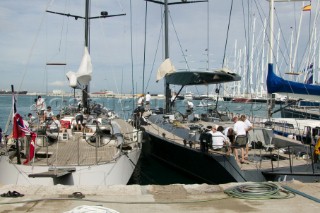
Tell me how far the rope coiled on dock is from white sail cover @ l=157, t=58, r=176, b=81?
14.3 metres

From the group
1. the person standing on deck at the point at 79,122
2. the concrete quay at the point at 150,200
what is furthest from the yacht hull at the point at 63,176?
the person standing on deck at the point at 79,122

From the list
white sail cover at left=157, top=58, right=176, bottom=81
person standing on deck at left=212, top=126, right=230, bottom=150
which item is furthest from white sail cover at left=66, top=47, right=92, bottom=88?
person standing on deck at left=212, top=126, right=230, bottom=150

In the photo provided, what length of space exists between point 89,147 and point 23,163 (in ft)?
11.0

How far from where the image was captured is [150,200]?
7559 mm

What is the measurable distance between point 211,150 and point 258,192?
5.91 metres

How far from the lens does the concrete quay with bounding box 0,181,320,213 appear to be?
22.9ft

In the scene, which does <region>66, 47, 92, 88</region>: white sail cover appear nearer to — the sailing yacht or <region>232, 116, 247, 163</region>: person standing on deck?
the sailing yacht

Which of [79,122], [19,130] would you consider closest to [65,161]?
[19,130]

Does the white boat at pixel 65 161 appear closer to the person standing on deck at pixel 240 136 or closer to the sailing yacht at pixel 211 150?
the sailing yacht at pixel 211 150

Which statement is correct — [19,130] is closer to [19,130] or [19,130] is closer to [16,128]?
[19,130]

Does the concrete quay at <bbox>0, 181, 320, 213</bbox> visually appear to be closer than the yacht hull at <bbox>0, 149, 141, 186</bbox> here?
Yes

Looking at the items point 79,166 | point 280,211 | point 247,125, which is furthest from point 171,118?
point 280,211

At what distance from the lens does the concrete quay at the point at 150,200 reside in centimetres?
698

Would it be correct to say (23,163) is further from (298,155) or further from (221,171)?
(298,155)
